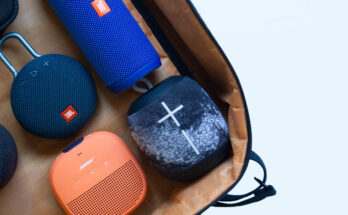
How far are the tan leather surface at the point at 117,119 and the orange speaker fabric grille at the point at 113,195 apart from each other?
0.09 m

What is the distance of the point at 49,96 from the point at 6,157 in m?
0.18

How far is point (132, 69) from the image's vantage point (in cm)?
81

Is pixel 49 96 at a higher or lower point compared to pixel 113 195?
higher

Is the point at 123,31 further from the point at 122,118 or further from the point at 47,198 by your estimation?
the point at 47,198

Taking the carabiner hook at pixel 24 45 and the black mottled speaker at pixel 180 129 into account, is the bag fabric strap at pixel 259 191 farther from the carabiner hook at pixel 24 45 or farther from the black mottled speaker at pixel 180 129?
the carabiner hook at pixel 24 45

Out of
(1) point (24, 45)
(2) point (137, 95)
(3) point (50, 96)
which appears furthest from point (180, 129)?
(1) point (24, 45)

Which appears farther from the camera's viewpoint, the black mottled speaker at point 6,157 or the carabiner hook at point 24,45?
the carabiner hook at point 24,45

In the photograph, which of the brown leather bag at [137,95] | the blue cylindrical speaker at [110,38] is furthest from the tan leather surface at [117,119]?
the blue cylindrical speaker at [110,38]

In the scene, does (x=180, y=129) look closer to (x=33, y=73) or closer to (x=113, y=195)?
(x=113, y=195)

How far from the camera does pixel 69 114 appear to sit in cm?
84

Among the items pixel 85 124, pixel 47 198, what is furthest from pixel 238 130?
pixel 47 198

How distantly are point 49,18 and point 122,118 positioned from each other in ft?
1.18

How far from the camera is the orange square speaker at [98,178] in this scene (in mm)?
813

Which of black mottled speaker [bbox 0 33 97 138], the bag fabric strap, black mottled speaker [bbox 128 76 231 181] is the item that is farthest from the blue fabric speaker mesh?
the bag fabric strap
